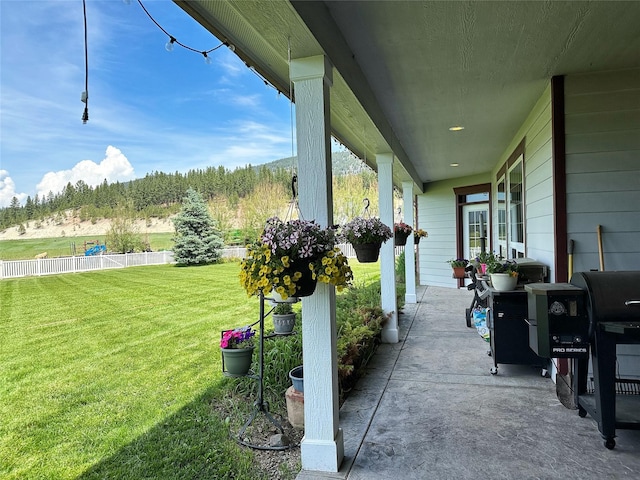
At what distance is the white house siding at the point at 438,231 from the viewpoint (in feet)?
29.5

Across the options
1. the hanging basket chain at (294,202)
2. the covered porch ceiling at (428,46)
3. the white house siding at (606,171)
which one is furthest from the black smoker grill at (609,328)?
the hanging basket chain at (294,202)

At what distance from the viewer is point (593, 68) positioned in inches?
110

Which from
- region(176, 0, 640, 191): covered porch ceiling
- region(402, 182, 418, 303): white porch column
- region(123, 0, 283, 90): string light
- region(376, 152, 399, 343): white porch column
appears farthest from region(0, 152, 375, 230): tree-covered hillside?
region(123, 0, 283, 90): string light

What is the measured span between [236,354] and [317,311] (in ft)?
3.15

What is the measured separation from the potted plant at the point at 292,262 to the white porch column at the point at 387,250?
2.54 meters

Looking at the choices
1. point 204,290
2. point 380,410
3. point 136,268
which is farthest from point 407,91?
point 136,268

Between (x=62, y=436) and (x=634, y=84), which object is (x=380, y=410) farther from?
(x=634, y=84)

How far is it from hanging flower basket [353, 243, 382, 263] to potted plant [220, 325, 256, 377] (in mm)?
1064

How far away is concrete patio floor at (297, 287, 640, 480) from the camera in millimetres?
2012

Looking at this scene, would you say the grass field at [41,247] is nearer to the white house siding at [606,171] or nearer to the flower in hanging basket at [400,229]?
the flower in hanging basket at [400,229]

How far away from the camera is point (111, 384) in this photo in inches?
151

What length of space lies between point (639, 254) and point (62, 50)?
629 centimetres

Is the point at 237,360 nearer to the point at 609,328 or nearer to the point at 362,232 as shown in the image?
the point at 362,232

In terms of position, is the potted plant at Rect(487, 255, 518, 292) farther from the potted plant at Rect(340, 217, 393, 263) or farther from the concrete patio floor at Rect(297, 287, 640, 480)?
the potted plant at Rect(340, 217, 393, 263)
